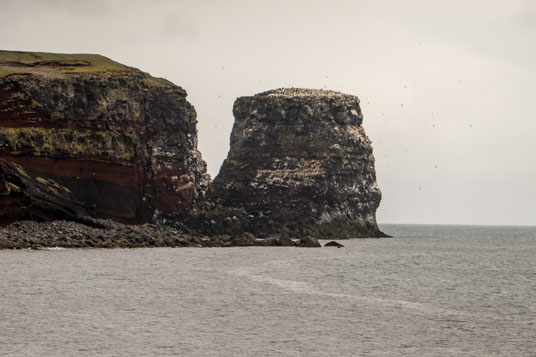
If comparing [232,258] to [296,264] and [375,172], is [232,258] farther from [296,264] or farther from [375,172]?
[375,172]

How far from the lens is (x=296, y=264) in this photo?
69125mm

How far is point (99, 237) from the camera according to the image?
272ft

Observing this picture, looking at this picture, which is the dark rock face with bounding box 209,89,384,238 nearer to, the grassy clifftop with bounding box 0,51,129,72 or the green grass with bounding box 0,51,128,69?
the green grass with bounding box 0,51,128,69

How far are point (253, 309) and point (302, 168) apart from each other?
108868 millimetres

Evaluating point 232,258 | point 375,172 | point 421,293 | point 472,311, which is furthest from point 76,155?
point 375,172

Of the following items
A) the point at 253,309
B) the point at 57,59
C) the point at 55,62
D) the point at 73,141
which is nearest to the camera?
the point at 253,309

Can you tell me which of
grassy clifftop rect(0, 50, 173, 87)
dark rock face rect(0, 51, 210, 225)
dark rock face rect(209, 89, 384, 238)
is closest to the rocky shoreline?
dark rock face rect(0, 51, 210, 225)

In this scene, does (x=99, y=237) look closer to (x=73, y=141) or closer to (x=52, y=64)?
(x=73, y=141)

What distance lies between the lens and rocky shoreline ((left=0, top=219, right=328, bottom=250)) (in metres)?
74.1

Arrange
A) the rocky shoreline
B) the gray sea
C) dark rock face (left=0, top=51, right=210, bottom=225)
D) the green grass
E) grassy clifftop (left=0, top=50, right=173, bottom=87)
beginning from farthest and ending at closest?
the green grass → grassy clifftop (left=0, top=50, right=173, bottom=87) → dark rock face (left=0, top=51, right=210, bottom=225) → the rocky shoreline → the gray sea

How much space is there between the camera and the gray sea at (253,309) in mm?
26594

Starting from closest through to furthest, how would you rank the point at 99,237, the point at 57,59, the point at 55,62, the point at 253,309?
the point at 253,309 < the point at 99,237 < the point at 55,62 < the point at 57,59

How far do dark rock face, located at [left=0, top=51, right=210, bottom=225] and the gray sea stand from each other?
18854 millimetres

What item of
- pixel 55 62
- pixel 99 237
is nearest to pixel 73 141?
pixel 99 237
